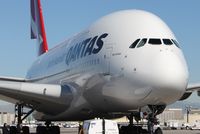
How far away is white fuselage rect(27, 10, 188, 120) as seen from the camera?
561 inches

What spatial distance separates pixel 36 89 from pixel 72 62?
2.09 metres

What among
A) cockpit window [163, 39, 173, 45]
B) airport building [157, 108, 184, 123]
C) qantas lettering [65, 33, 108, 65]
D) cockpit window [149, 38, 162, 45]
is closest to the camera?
cockpit window [149, 38, 162, 45]

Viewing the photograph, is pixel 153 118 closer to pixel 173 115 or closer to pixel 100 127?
pixel 100 127

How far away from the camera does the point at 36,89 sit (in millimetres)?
18812

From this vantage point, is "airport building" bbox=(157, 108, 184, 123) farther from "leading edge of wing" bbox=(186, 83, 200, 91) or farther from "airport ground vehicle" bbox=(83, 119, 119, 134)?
"airport ground vehicle" bbox=(83, 119, 119, 134)

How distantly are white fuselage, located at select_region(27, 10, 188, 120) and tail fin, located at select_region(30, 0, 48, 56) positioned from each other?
1468cm

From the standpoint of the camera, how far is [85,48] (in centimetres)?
1838

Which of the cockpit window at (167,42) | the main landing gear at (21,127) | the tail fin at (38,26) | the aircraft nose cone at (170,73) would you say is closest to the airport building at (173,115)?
the tail fin at (38,26)

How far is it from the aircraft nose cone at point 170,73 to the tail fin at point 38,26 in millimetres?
21031

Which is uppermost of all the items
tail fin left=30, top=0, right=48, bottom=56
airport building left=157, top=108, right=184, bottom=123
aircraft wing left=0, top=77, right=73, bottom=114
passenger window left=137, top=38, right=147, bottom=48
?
tail fin left=30, top=0, right=48, bottom=56

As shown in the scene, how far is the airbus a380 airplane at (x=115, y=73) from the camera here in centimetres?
1435

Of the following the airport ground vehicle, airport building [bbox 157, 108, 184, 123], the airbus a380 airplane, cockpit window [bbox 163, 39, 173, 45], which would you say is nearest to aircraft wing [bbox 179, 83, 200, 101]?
the airbus a380 airplane

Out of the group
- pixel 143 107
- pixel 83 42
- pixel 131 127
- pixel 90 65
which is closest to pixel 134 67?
pixel 143 107

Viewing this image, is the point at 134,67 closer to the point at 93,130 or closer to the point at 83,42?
the point at 93,130
